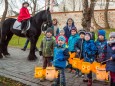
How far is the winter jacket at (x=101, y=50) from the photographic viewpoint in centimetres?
639

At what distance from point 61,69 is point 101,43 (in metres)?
1.27

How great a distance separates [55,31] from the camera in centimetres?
1012

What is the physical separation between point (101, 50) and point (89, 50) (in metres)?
0.34

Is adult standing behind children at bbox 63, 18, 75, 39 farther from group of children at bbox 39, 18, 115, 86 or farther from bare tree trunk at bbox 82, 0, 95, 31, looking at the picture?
group of children at bbox 39, 18, 115, 86

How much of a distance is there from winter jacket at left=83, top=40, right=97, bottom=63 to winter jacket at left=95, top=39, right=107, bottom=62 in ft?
0.36

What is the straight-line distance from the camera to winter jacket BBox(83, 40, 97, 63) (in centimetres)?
686

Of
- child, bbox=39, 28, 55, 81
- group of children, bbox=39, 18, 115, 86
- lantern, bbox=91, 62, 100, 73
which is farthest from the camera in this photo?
child, bbox=39, 28, 55, 81

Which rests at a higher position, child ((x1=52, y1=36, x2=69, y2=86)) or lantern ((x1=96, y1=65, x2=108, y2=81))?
child ((x1=52, y1=36, x2=69, y2=86))

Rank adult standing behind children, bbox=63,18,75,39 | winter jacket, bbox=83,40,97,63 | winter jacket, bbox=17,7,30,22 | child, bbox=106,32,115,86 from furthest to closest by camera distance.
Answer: winter jacket, bbox=17,7,30,22
adult standing behind children, bbox=63,18,75,39
winter jacket, bbox=83,40,97,63
child, bbox=106,32,115,86

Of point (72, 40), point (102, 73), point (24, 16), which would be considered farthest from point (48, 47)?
point (24, 16)

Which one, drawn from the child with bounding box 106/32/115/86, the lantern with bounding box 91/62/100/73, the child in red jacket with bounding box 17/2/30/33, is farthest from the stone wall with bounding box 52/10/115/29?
the child with bounding box 106/32/115/86

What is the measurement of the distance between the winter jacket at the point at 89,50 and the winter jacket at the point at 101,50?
4.4 inches

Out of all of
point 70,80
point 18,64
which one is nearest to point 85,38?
point 70,80

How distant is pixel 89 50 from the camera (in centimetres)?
693
